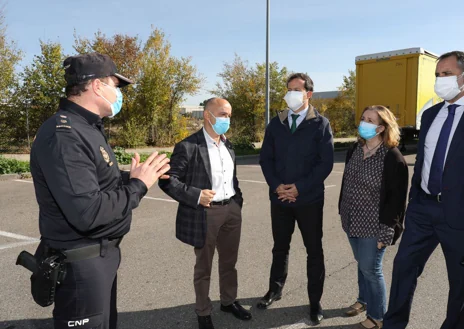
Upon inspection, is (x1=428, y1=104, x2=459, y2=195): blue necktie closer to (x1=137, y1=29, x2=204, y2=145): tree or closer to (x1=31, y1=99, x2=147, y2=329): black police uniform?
(x1=31, y1=99, x2=147, y2=329): black police uniform

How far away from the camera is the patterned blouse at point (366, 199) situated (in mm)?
3111

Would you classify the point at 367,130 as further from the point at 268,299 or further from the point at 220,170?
the point at 268,299

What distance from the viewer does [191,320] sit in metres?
3.30

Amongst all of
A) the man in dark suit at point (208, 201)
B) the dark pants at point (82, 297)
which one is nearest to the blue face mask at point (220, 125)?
the man in dark suit at point (208, 201)

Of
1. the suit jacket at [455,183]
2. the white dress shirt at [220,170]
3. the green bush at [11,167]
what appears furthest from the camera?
the green bush at [11,167]

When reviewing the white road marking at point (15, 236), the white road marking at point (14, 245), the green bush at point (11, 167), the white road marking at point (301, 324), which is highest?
the green bush at point (11, 167)

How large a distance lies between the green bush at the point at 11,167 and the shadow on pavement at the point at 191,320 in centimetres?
833

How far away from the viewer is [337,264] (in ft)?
14.8

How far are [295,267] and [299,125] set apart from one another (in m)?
1.73

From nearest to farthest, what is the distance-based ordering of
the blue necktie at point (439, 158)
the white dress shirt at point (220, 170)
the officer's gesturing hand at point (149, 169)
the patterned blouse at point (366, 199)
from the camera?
the officer's gesturing hand at point (149, 169)
the blue necktie at point (439, 158)
the patterned blouse at point (366, 199)
the white dress shirt at point (220, 170)

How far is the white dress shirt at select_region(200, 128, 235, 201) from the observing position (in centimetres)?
323

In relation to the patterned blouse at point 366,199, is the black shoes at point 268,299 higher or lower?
lower

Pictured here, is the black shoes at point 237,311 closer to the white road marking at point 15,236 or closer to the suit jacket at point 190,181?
the suit jacket at point 190,181

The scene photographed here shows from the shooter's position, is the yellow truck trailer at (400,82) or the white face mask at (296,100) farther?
the yellow truck trailer at (400,82)
